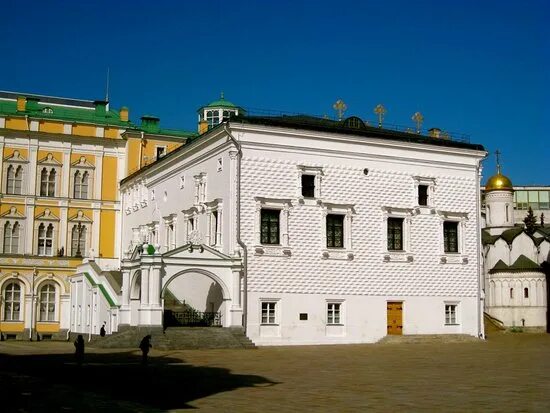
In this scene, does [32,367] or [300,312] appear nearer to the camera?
[32,367]

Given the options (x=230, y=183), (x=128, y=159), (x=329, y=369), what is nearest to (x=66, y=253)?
(x=128, y=159)

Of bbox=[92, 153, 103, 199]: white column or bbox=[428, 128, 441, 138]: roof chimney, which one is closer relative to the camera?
bbox=[428, 128, 441, 138]: roof chimney

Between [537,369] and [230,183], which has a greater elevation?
[230,183]

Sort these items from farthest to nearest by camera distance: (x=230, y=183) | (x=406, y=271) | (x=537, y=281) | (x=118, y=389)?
1. (x=537, y=281)
2. (x=406, y=271)
3. (x=230, y=183)
4. (x=118, y=389)

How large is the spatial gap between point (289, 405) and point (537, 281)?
44.8m

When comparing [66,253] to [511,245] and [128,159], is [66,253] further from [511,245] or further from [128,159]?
[511,245]

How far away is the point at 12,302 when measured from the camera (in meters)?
46.0

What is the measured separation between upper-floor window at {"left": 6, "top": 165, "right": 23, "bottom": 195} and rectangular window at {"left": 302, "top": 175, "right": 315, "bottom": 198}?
20783mm

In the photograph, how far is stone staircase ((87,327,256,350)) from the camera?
30.8m

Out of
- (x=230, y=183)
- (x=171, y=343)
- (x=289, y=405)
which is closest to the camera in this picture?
(x=289, y=405)

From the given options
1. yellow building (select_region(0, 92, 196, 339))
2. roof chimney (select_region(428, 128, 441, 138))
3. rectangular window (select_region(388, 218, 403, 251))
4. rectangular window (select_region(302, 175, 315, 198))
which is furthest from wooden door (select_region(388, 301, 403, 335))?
yellow building (select_region(0, 92, 196, 339))

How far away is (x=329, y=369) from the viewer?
2217 centimetres

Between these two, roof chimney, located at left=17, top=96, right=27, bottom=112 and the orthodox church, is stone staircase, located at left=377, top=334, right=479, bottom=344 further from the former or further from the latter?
roof chimney, located at left=17, top=96, right=27, bottom=112

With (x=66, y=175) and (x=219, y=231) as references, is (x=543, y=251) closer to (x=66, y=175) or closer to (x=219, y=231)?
(x=219, y=231)
